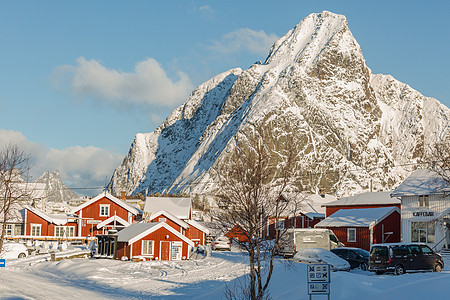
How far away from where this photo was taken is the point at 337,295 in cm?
2161

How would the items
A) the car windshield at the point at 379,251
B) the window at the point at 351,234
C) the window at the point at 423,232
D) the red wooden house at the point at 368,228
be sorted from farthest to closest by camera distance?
the window at the point at 351,234
the red wooden house at the point at 368,228
the window at the point at 423,232
the car windshield at the point at 379,251

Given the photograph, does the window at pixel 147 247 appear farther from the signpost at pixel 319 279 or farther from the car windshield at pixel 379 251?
the signpost at pixel 319 279

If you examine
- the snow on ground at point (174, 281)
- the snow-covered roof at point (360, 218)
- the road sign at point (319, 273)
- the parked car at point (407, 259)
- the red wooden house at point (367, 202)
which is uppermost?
the red wooden house at point (367, 202)

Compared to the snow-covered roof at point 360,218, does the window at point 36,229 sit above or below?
below

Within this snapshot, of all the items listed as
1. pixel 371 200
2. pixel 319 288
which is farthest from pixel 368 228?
pixel 319 288

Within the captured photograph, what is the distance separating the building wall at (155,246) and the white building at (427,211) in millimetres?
21757

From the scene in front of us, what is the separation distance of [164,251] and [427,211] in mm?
25599

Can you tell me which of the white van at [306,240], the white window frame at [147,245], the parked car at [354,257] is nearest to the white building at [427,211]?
the white van at [306,240]

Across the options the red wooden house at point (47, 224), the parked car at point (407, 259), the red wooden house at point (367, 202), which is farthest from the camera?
the red wooden house at point (47, 224)

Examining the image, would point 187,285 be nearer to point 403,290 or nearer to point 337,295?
point 337,295

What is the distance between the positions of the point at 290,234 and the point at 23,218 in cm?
4120

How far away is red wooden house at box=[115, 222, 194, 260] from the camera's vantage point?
50.6m

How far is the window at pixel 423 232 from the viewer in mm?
50031

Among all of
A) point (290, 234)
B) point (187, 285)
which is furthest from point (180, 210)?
point (187, 285)
